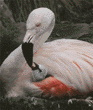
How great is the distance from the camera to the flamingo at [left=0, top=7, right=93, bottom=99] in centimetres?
194

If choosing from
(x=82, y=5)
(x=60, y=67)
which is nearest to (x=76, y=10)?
(x=82, y=5)

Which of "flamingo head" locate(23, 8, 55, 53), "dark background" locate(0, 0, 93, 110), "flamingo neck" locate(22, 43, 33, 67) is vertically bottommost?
"dark background" locate(0, 0, 93, 110)

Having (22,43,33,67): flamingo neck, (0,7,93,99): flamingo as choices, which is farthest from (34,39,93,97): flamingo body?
(22,43,33,67): flamingo neck

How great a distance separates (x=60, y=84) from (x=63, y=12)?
120 inches

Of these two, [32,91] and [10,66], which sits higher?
[10,66]

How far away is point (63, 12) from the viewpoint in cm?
466

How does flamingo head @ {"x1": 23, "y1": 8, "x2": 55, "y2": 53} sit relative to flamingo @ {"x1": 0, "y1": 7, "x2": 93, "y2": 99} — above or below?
above

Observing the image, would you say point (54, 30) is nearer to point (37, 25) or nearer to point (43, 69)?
point (37, 25)

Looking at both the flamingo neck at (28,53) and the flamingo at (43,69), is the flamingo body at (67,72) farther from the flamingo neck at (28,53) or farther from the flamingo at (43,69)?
the flamingo neck at (28,53)

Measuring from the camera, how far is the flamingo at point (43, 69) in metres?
1.94

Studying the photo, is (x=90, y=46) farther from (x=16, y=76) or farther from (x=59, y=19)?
(x=59, y=19)

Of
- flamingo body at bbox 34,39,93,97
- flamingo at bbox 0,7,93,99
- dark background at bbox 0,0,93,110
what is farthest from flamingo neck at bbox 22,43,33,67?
dark background at bbox 0,0,93,110

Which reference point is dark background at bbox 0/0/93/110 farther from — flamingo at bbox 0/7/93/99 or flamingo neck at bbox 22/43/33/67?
flamingo neck at bbox 22/43/33/67

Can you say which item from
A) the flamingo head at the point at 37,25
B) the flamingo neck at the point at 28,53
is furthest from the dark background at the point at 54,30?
the flamingo head at the point at 37,25
